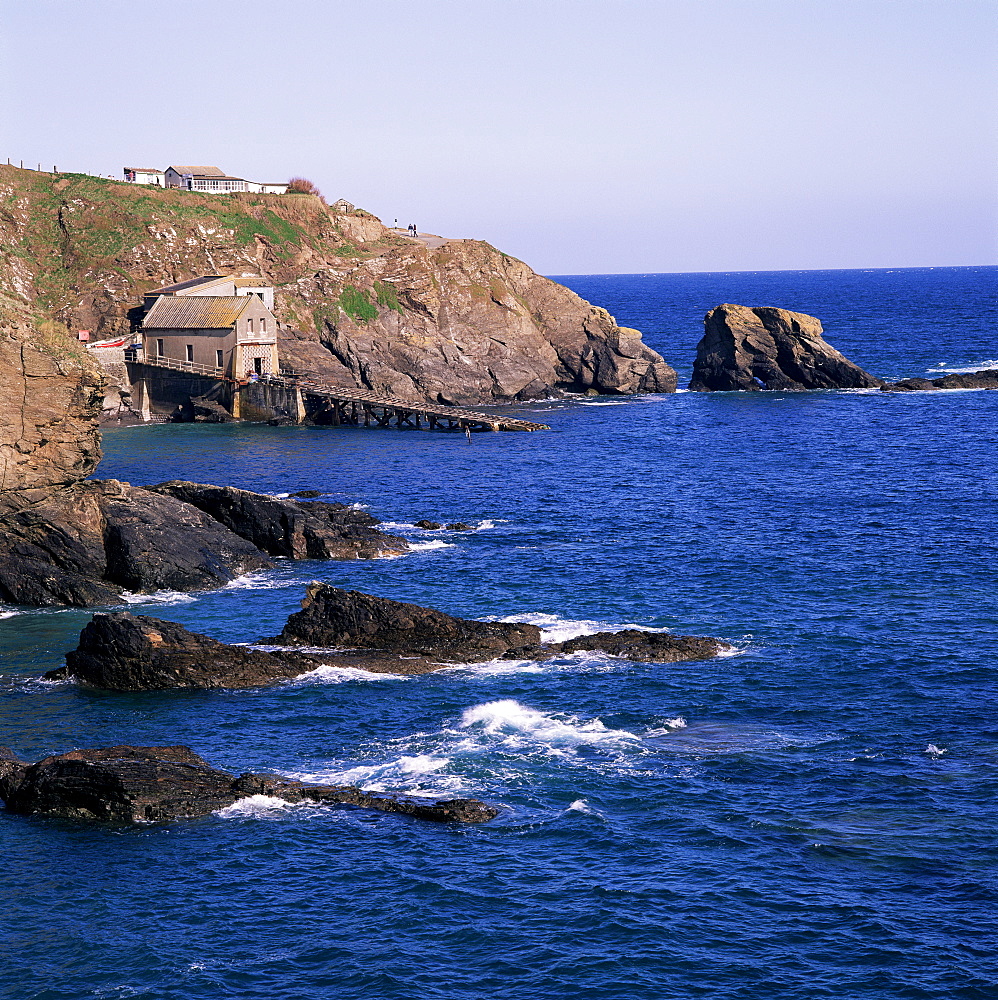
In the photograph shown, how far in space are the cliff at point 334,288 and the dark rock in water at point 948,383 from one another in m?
23.8

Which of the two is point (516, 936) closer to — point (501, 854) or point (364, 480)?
point (501, 854)

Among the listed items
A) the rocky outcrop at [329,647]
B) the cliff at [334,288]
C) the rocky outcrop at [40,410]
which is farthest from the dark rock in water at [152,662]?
the cliff at [334,288]

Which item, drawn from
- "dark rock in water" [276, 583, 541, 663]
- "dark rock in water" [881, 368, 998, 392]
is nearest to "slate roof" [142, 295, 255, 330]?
"dark rock in water" [276, 583, 541, 663]

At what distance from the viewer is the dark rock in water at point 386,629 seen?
42.7 metres

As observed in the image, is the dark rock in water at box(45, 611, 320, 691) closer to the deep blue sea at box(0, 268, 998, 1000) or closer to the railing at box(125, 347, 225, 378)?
the deep blue sea at box(0, 268, 998, 1000)

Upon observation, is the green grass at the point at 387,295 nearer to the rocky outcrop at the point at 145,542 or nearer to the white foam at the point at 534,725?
the rocky outcrop at the point at 145,542

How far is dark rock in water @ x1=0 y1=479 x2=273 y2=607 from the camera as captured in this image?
163 feet

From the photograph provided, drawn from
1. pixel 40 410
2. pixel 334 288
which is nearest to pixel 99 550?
pixel 40 410

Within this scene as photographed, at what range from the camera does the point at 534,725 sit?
35656 mm

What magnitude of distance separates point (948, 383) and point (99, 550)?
99969mm

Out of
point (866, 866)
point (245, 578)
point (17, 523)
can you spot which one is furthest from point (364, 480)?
point (866, 866)

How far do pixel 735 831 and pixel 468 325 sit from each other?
94097 mm

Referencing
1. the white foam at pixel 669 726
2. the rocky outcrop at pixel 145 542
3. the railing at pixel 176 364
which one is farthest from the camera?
the railing at pixel 176 364

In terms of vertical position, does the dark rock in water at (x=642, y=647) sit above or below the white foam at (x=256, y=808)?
above
